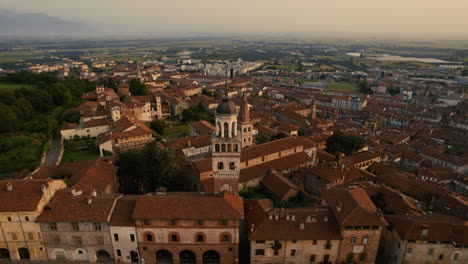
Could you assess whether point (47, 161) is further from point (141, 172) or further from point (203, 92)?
point (203, 92)

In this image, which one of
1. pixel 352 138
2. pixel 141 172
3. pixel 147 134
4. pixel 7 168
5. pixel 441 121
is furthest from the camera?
pixel 441 121

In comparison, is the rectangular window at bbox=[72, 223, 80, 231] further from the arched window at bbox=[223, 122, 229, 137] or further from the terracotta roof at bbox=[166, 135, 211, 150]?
the terracotta roof at bbox=[166, 135, 211, 150]

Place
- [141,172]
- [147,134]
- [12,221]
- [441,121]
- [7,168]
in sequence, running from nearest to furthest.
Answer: [12,221]
[141,172]
[7,168]
[147,134]
[441,121]

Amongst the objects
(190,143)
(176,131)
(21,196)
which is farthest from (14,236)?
(176,131)

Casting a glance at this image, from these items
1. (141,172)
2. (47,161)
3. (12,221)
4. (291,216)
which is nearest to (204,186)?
(141,172)

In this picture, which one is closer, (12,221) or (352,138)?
(12,221)

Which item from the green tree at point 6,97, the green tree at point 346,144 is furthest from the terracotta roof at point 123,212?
the green tree at point 6,97
